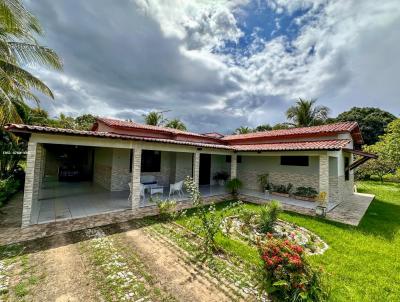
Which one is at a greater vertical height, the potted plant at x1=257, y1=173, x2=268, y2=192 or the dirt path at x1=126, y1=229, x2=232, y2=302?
the potted plant at x1=257, y1=173, x2=268, y2=192

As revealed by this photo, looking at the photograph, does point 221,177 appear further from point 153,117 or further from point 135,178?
point 153,117

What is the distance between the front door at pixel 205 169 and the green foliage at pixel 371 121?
32.1m

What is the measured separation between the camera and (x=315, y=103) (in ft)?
76.0

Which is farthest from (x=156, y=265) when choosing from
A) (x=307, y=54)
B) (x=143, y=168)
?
(x=307, y=54)

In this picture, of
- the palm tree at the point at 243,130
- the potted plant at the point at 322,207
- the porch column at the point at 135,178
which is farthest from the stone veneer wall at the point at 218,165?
the palm tree at the point at 243,130

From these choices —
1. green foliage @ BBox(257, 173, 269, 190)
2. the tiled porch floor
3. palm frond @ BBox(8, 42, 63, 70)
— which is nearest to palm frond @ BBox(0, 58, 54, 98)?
palm frond @ BBox(8, 42, 63, 70)

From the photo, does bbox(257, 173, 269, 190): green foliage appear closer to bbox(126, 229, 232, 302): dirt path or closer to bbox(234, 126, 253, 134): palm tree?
bbox(126, 229, 232, 302): dirt path

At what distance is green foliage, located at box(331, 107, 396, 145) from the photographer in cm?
3212

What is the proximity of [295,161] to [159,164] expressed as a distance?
9.61m

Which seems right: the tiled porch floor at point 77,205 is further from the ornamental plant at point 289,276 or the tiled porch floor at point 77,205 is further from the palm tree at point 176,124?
the palm tree at point 176,124

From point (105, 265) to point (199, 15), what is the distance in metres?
11.9

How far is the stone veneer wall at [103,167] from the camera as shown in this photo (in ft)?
41.5

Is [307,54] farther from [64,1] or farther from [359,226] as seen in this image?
[64,1]

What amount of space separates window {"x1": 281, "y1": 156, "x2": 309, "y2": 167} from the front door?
6.13m
